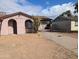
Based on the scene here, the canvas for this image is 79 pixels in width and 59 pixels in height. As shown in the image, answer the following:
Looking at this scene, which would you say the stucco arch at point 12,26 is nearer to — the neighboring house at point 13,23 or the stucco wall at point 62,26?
the neighboring house at point 13,23

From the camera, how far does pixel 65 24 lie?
37.1 meters

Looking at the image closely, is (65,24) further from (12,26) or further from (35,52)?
(35,52)

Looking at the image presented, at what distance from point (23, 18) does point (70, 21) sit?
8975mm

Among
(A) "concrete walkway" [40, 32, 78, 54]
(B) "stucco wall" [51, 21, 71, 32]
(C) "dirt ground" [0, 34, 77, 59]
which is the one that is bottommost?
(C) "dirt ground" [0, 34, 77, 59]

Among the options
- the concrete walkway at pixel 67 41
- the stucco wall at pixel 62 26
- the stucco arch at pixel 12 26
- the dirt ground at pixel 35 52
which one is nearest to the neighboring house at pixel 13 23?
the stucco arch at pixel 12 26

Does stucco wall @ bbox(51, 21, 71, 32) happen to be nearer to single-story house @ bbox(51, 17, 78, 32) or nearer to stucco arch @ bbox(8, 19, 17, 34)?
single-story house @ bbox(51, 17, 78, 32)

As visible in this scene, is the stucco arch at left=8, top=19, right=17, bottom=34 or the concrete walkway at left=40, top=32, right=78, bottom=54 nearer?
the concrete walkway at left=40, top=32, right=78, bottom=54

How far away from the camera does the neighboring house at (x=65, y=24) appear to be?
1388 inches

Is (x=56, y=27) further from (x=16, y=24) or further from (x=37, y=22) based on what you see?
(x=16, y=24)

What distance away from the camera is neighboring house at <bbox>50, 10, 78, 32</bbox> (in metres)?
35.2

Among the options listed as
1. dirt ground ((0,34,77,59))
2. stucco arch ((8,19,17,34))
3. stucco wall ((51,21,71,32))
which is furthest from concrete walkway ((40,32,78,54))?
stucco wall ((51,21,71,32))

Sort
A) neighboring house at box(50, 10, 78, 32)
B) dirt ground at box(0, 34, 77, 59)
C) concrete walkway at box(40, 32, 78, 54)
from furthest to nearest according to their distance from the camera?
neighboring house at box(50, 10, 78, 32) < concrete walkway at box(40, 32, 78, 54) < dirt ground at box(0, 34, 77, 59)

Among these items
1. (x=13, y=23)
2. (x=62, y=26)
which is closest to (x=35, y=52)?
(x=13, y=23)

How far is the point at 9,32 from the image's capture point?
108 feet
